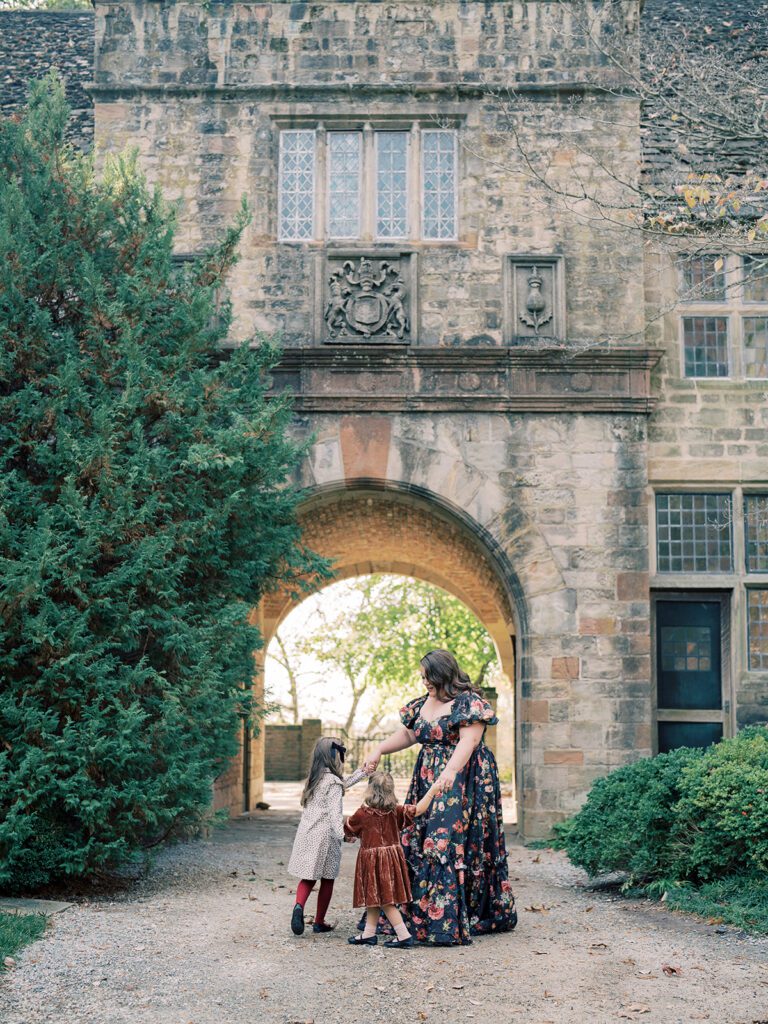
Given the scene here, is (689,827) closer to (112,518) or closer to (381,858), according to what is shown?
(381,858)

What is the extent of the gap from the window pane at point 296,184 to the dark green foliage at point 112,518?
2915 millimetres

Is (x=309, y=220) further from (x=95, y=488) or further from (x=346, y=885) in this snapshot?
(x=346, y=885)

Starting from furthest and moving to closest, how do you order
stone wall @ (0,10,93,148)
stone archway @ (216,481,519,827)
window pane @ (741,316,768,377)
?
stone archway @ (216,481,519,827) → stone wall @ (0,10,93,148) → window pane @ (741,316,768,377)

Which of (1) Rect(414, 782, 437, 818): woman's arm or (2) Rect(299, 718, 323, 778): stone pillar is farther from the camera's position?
(2) Rect(299, 718, 323, 778): stone pillar

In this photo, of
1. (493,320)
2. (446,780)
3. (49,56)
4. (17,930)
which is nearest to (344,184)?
(493,320)

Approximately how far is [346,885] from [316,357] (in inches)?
222

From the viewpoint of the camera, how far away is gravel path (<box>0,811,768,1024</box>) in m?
5.88

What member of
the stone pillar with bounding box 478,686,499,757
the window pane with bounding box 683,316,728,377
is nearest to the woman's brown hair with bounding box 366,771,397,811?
the window pane with bounding box 683,316,728,377

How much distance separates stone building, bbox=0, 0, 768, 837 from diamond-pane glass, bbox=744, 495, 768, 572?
0.11 feet

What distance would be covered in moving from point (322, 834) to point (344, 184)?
8180mm

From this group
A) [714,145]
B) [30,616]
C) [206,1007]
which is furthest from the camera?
[714,145]

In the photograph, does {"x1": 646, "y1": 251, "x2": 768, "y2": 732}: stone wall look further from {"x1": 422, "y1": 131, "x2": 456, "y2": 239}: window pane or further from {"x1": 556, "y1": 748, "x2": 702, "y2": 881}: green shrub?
{"x1": 556, "y1": 748, "x2": 702, "y2": 881}: green shrub

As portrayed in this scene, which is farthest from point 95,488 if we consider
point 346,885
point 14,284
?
point 346,885

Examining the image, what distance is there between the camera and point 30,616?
8711 millimetres
